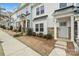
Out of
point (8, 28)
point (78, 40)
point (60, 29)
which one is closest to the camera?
point (78, 40)

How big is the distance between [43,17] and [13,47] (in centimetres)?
92

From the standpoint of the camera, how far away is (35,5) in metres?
3.14

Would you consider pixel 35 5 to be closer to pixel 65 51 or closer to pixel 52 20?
pixel 52 20

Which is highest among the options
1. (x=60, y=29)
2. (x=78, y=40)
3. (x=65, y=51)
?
(x=60, y=29)

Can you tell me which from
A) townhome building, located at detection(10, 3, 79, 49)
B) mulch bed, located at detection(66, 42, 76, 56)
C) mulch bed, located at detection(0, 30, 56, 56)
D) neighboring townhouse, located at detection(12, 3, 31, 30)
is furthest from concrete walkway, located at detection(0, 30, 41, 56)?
mulch bed, located at detection(66, 42, 76, 56)

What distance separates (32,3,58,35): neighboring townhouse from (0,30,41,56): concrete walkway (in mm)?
477

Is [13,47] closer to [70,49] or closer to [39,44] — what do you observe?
[39,44]

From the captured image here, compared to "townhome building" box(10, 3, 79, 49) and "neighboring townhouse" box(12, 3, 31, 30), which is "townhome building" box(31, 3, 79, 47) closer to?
"townhome building" box(10, 3, 79, 49)

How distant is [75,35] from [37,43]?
0.82 m

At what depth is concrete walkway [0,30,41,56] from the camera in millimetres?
2977

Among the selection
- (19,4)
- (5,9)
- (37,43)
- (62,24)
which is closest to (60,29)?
(62,24)

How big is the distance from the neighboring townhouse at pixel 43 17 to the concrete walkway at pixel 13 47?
1.56 feet

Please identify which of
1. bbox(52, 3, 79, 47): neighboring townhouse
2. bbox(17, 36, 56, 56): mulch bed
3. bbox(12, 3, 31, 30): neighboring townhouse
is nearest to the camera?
bbox(52, 3, 79, 47): neighboring townhouse

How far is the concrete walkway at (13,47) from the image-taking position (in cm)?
298
